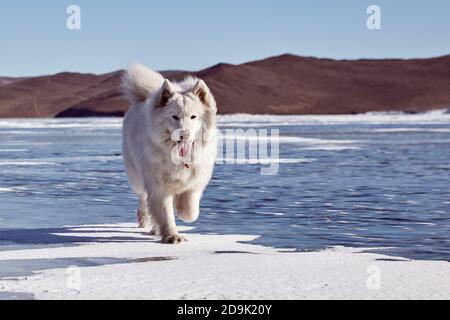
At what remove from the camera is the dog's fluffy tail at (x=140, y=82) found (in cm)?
877

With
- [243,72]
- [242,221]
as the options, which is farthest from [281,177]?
[243,72]

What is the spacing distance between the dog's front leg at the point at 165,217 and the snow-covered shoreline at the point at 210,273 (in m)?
0.12

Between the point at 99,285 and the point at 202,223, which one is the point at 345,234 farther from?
the point at 99,285

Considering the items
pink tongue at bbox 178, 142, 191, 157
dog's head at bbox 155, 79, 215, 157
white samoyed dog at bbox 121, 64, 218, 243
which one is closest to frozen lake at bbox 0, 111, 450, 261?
white samoyed dog at bbox 121, 64, 218, 243

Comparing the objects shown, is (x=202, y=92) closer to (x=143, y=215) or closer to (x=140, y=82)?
(x=140, y=82)

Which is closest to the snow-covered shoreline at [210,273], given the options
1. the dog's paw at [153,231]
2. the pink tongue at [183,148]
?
the dog's paw at [153,231]

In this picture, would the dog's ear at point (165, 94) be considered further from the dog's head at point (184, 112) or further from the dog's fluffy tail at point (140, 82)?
the dog's fluffy tail at point (140, 82)

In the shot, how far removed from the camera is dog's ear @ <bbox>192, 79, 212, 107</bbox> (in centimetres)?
765

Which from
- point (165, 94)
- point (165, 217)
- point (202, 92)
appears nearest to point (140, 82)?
point (165, 94)

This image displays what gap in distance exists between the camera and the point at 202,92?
7680mm

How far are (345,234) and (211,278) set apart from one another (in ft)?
8.06

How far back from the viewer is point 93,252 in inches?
276

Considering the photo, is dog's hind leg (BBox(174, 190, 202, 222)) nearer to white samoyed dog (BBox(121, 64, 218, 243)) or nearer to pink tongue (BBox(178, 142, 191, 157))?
white samoyed dog (BBox(121, 64, 218, 243))

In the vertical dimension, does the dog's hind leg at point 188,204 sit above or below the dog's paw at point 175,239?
above
